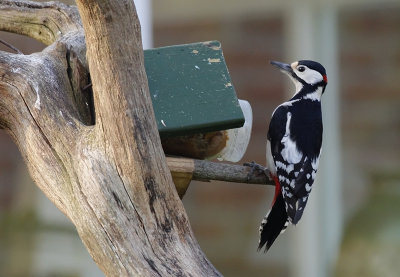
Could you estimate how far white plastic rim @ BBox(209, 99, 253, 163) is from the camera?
134 inches

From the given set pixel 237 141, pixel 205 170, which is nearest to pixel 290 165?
pixel 237 141

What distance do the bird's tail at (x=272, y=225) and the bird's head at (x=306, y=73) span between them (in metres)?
0.67

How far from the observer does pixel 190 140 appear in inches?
131

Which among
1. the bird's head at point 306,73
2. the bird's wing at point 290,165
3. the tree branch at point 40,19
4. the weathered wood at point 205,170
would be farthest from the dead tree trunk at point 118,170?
the bird's head at point 306,73

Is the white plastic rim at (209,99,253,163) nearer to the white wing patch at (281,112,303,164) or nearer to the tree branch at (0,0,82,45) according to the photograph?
the white wing patch at (281,112,303,164)

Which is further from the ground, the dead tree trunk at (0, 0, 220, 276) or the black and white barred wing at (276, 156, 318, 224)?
the dead tree trunk at (0, 0, 220, 276)

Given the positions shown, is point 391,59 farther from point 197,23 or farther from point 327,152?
point 197,23

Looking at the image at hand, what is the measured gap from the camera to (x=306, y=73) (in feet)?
13.9

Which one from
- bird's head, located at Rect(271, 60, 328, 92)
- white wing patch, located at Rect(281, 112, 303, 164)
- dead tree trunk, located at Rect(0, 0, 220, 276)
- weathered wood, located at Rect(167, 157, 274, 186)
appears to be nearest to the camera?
dead tree trunk, located at Rect(0, 0, 220, 276)

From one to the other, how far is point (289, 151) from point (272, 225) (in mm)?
392

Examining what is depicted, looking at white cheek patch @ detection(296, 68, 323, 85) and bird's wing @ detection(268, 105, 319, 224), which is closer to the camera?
bird's wing @ detection(268, 105, 319, 224)

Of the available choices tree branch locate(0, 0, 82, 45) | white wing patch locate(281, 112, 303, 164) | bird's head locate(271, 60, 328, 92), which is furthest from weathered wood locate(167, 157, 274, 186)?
bird's head locate(271, 60, 328, 92)

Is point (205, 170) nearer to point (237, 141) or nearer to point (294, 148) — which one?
point (237, 141)

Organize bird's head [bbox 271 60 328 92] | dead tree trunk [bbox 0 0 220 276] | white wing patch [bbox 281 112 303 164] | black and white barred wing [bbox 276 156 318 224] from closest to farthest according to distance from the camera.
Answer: dead tree trunk [bbox 0 0 220 276] < black and white barred wing [bbox 276 156 318 224] < white wing patch [bbox 281 112 303 164] < bird's head [bbox 271 60 328 92]
